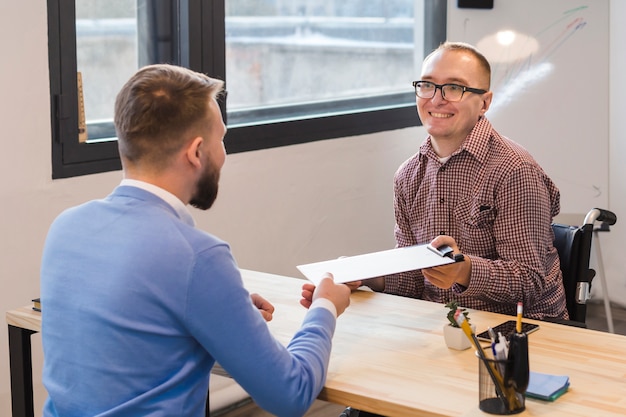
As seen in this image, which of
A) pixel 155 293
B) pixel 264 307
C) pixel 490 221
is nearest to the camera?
pixel 155 293

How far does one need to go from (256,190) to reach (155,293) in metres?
2.28

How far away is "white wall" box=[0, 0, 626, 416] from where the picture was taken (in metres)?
2.86

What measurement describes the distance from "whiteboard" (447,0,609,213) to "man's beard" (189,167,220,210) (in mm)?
3148

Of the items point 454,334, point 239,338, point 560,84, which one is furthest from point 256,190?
point 239,338

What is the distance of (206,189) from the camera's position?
1700 mm

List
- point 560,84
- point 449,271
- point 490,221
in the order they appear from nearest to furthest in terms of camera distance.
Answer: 1. point 449,271
2. point 490,221
3. point 560,84

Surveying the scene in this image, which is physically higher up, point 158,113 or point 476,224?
point 158,113

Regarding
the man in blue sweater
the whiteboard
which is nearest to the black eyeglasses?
the man in blue sweater

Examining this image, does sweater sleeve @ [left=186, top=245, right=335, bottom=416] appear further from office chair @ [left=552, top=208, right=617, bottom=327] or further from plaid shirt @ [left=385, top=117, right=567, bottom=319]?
office chair @ [left=552, top=208, right=617, bottom=327]

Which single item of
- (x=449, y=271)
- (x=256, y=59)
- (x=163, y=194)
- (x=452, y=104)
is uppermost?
(x=256, y=59)

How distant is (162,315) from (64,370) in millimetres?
212

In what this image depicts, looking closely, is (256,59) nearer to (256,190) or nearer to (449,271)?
(256,190)

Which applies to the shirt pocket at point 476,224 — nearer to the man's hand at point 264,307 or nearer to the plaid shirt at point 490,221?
the plaid shirt at point 490,221

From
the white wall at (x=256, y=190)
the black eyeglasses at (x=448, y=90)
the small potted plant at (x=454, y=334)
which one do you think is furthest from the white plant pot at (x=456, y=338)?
the white wall at (x=256, y=190)
